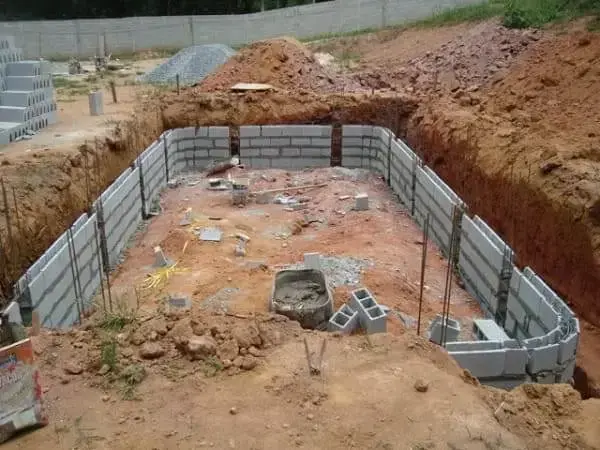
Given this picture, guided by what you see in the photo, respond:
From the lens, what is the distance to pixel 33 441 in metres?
3.54

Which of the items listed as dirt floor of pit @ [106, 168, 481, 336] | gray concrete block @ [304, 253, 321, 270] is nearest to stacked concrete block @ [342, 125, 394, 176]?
dirt floor of pit @ [106, 168, 481, 336]

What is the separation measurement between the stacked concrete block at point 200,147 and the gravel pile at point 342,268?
5.70 meters

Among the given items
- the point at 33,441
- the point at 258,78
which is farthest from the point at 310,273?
the point at 258,78

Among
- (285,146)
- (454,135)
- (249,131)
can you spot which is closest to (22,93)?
(249,131)

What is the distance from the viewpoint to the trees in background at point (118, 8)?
107ft

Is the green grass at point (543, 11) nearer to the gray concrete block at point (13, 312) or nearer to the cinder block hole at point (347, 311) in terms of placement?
the cinder block hole at point (347, 311)

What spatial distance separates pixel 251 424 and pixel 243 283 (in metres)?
3.78

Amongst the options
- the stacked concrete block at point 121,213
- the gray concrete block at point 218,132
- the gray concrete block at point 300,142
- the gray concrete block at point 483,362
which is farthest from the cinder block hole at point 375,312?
the gray concrete block at point 218,132

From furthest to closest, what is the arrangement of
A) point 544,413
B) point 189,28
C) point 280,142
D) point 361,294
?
point 189,28
point 280,142
point 361,294
point 544,413

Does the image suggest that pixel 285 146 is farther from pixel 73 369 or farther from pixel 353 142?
pixel 73 369

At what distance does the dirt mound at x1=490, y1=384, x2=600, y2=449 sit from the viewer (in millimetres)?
3703

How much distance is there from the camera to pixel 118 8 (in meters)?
33.1

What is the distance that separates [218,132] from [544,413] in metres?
10.1

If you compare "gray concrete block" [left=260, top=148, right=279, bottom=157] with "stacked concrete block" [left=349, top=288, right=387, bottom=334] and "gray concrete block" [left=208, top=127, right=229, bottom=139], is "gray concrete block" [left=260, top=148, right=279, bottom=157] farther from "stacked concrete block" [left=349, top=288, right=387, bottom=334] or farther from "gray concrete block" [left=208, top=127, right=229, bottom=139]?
"stacked concrete block" [left=349, top=288, right=387, bottom=334]
